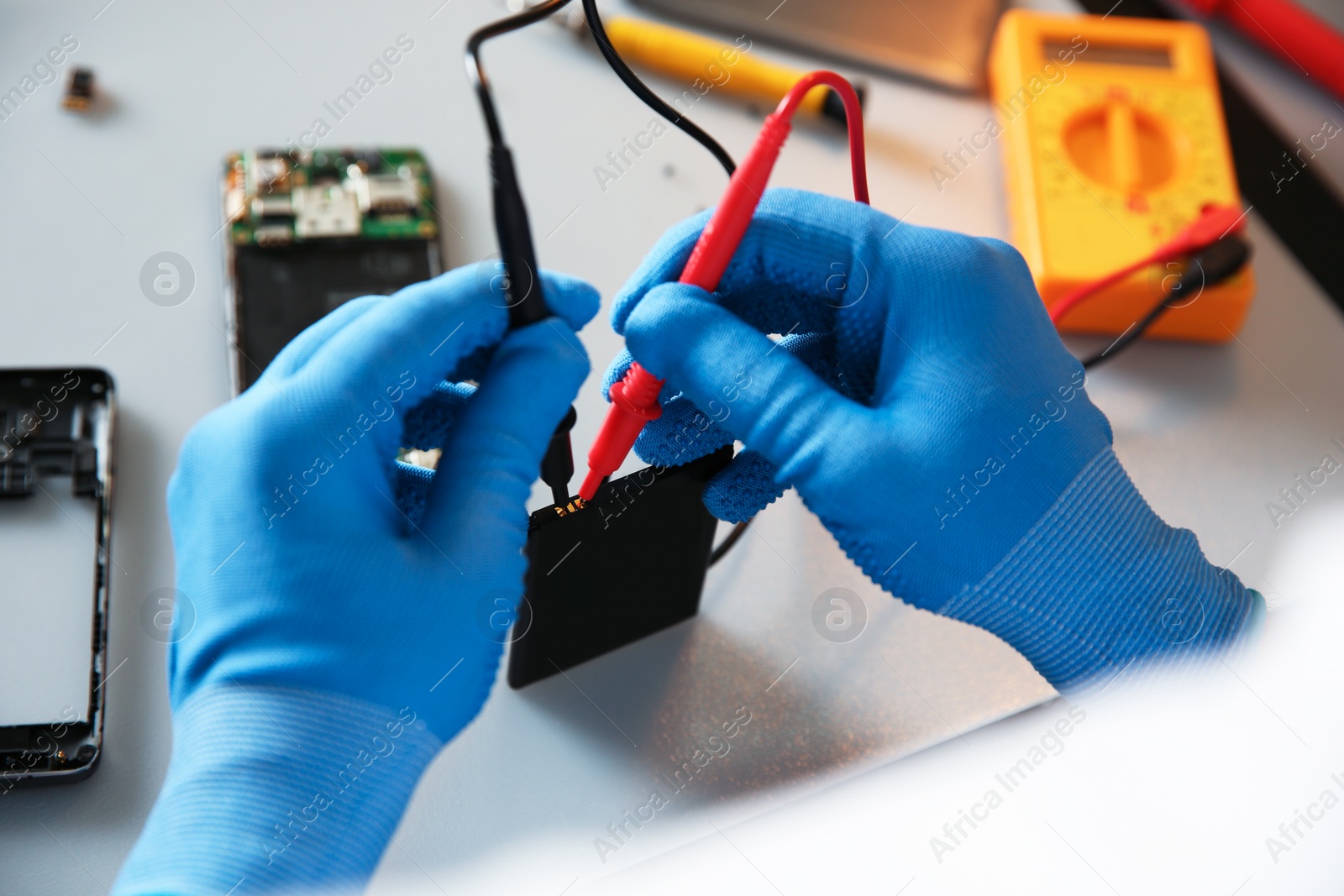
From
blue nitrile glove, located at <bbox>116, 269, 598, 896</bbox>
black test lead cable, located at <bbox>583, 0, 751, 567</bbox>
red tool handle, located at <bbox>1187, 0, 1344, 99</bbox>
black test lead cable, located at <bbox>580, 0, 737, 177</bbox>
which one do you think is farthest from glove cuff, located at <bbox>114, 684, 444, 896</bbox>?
red tool handle, located at <bbox>1187, 0, 1344, 99</bbox>

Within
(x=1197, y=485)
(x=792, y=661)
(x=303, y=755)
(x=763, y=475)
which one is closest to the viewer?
(x=303, y=755)

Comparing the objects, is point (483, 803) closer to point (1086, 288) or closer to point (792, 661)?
point (792, 661)

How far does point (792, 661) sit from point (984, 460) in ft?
0.76

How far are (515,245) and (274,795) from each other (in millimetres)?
253

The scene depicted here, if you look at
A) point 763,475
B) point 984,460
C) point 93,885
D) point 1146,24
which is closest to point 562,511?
point 763,475

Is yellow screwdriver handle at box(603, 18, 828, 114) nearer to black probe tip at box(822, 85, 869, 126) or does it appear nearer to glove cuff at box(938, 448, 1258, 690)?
black probe tip at box(822, 85, 869, 126)

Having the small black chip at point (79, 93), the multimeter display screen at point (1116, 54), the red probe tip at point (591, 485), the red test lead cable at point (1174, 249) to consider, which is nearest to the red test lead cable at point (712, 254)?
the red probe tip at point (591, 485)

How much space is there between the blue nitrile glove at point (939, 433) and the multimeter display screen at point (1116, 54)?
530 millimetres

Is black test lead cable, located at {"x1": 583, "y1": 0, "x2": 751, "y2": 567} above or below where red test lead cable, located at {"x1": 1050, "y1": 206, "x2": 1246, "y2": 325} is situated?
above

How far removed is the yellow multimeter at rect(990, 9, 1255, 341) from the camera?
86 cm

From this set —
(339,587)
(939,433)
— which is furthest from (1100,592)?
(339,587)

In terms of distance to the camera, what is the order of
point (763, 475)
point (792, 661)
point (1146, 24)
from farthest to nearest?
point (1146, 24)
point (792, 661)
point (763, 475)

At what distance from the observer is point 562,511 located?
54cm

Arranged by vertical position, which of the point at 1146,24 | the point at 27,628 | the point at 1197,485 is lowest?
the point at 1197,485
